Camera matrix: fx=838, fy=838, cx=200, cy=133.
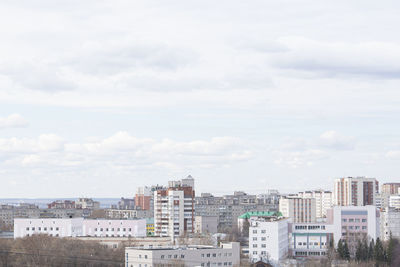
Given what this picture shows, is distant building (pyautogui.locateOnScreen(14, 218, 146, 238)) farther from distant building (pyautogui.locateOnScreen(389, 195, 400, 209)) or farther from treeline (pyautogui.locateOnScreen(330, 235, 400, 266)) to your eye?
distant building (pyautogui.locateOnScreen(389, 195, 400, 209))

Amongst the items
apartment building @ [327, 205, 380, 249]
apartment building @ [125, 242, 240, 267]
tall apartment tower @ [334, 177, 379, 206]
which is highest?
tall apartment tower @ [334, 177, 379, 206]

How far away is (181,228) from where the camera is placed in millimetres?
74750

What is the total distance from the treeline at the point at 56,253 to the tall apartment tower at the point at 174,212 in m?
17.1

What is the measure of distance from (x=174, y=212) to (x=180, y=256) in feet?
102

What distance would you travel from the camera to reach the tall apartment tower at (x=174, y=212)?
2950 inches

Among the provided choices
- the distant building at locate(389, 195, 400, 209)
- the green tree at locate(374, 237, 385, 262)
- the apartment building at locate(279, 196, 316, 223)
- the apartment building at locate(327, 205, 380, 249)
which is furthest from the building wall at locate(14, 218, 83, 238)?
the distant building at locate(389, 195, 400, 209)

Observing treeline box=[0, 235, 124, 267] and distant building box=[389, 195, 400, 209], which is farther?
distant building box=[389, 195, 400, 209]

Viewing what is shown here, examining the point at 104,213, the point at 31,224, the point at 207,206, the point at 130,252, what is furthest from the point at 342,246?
the point at 104,213

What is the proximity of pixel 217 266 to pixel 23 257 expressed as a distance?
14.6 meters

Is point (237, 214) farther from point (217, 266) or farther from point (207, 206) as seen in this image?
point (217, 266)

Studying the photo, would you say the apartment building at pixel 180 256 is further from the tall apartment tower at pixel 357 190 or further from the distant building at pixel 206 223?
the distant building at pixel 206 223

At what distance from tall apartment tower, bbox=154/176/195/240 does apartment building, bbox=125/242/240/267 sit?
2703cm

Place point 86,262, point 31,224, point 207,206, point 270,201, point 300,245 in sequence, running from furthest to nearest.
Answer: point 270,201 < point 207,206 < point 31,224 < point 300,245 < point 86,262

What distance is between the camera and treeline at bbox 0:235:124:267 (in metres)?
52.8
